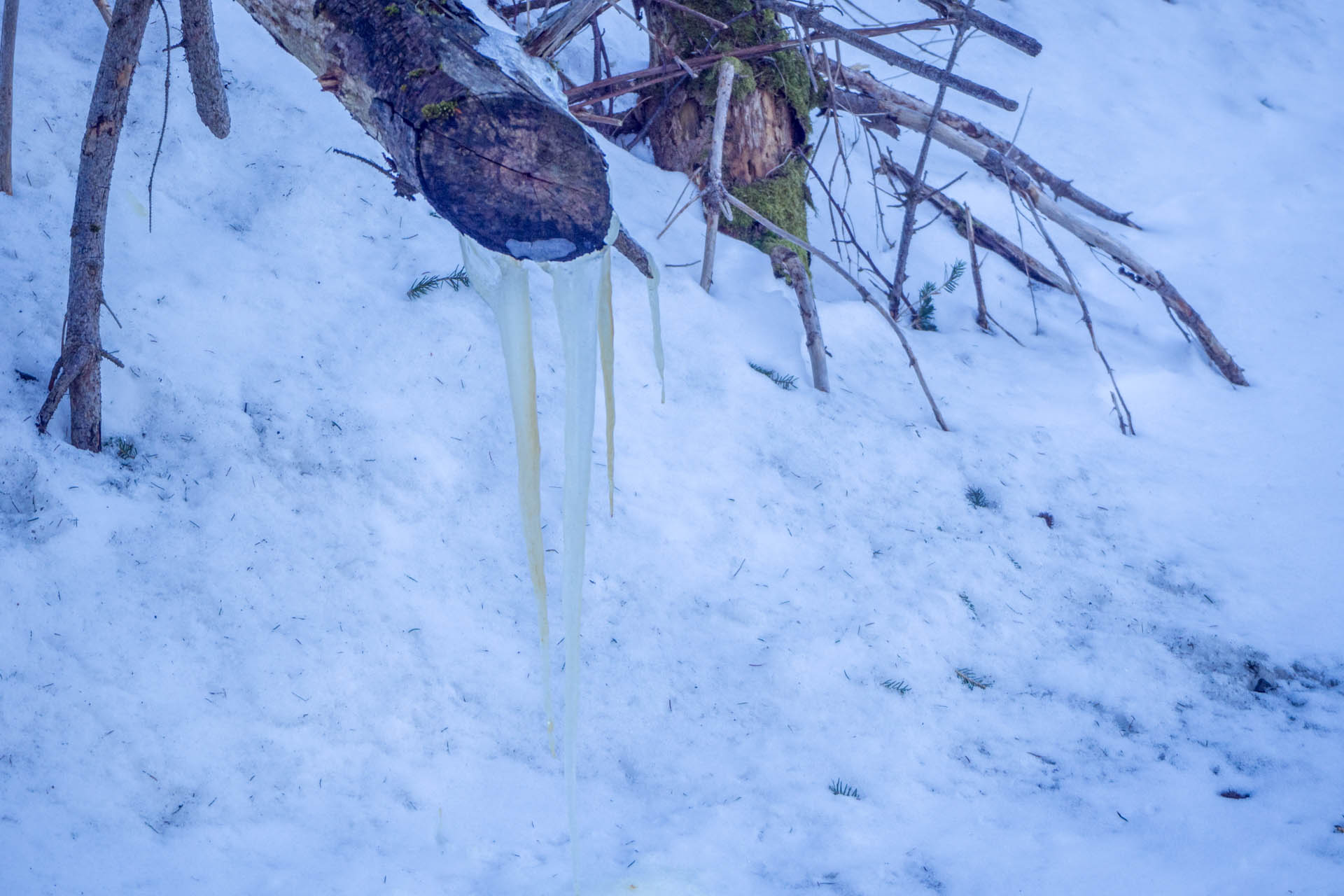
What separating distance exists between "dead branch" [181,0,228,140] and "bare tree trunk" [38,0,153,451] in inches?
10.5

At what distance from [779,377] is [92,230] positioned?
225 cm

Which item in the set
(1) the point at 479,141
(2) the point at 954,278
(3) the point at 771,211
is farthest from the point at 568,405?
(2) the point at 954,278

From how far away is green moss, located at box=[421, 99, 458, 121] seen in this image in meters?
1.51

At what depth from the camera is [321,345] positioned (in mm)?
2736

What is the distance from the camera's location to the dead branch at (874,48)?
3.22 meters

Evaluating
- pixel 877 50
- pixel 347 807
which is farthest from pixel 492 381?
pixel 877 50

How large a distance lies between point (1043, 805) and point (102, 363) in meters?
2.78

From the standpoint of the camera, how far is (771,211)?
4.02m

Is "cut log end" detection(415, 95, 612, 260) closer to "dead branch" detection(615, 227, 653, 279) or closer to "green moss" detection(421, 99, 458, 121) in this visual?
"green moss" detection(421, 99, 458, 121)

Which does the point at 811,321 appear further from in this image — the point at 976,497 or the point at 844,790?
the point at 844,790

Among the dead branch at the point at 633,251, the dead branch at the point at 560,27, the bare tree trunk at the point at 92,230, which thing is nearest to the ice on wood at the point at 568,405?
the dead branch at the point at 633,251

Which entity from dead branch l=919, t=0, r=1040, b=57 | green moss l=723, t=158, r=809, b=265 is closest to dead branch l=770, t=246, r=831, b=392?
green moss l=723, t=158, r=809, b=265

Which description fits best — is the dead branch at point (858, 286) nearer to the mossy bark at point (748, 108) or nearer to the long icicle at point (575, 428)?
the mossy bark at point (748, 108)

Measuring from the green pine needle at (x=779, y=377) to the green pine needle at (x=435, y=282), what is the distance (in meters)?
1.12
